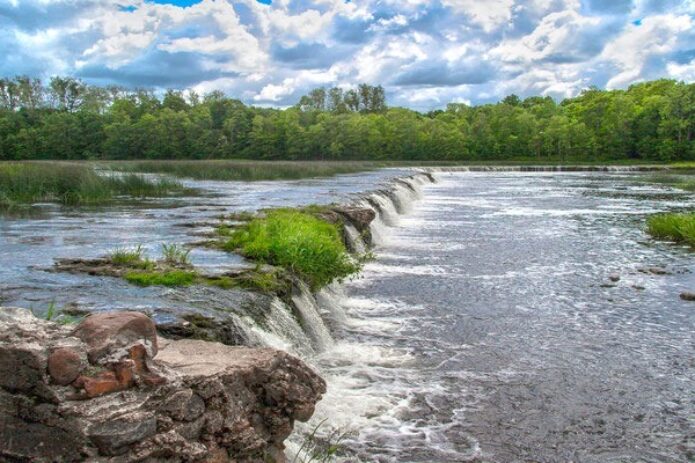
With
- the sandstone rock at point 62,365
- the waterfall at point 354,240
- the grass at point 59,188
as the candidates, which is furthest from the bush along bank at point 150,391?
the grass at point 59,188

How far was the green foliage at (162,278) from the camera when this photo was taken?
34.5 feet

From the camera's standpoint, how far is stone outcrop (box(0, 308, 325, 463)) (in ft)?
14.2

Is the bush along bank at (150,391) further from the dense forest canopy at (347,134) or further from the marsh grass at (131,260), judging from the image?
the dense forest canopy at (347,134)

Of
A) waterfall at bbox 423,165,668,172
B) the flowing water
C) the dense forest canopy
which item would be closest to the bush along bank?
the flowing water

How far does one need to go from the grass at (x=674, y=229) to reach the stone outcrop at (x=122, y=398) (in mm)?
18833

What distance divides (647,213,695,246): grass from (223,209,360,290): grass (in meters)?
11.5

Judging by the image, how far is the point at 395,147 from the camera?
132 m

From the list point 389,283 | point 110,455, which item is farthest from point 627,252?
point 110,455

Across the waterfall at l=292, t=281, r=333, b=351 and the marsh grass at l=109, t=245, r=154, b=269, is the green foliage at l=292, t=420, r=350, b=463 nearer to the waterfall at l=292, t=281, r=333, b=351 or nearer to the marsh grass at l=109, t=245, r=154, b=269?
the waterfall at l=292, t=281, r=333, b=351

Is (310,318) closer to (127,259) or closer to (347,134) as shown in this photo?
(127,259)

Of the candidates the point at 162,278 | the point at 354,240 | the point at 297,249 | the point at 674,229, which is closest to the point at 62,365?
the point at 162,278

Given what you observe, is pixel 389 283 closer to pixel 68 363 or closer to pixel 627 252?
pixel 627 252

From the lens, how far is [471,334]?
11461 millimetres

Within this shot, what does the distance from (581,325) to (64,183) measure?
22548 millimetres
